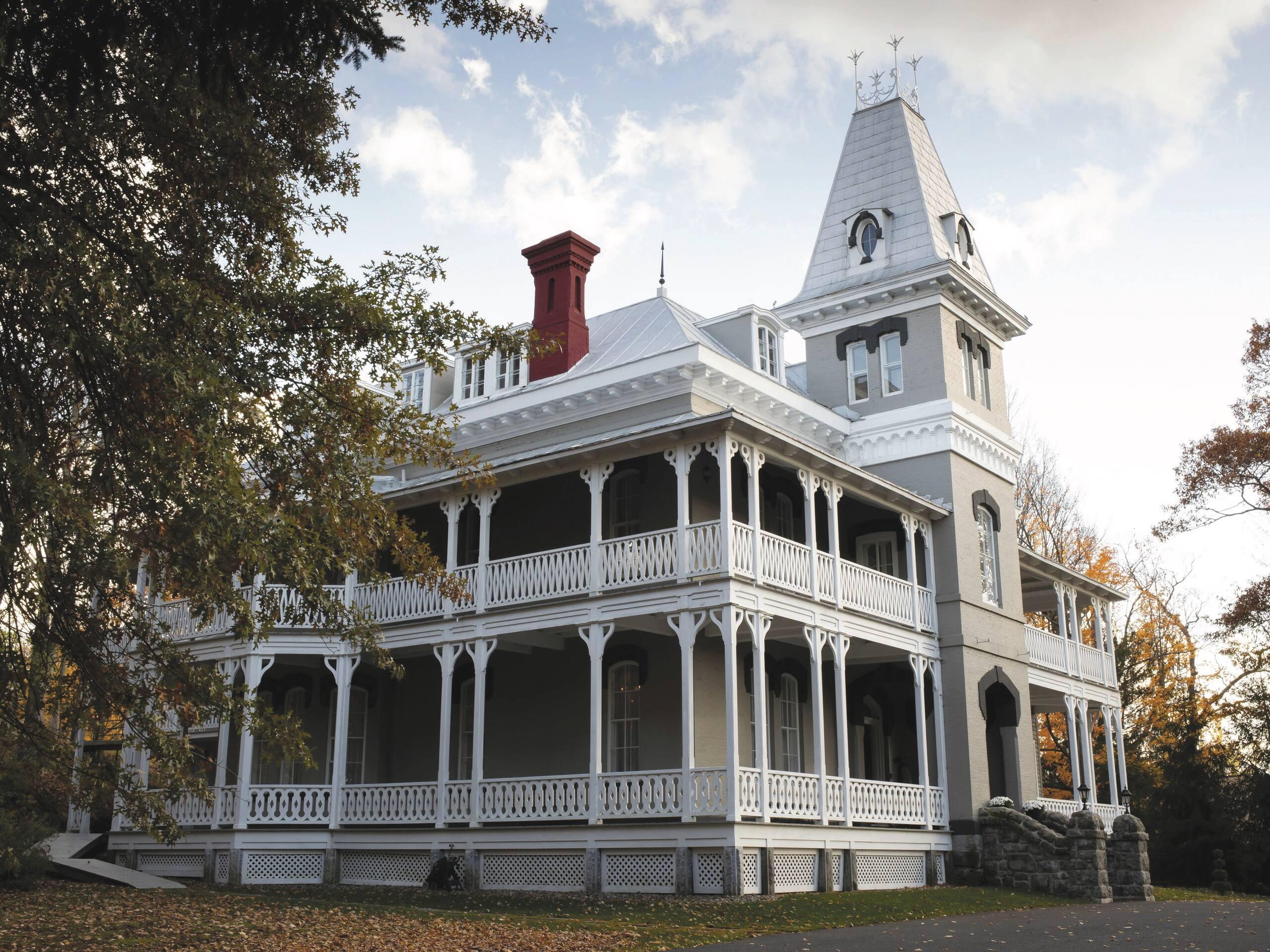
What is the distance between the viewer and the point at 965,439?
2339 centimetres

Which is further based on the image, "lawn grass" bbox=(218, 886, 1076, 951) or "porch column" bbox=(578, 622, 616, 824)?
"porch column" bbox=(578, 622, 616, 824)

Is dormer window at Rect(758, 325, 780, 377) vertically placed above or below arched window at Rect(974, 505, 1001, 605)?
above

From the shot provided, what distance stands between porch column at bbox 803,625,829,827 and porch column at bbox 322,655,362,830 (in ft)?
23.5

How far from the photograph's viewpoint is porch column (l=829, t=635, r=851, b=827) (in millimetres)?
17719

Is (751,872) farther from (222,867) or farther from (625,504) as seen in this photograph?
(222,867)

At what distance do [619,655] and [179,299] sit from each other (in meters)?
12.1

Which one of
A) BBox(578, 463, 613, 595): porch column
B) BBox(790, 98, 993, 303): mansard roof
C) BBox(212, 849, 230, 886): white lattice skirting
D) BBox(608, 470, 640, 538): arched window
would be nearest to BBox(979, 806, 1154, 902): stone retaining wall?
BBox(608, 470, 640, 538): arched window

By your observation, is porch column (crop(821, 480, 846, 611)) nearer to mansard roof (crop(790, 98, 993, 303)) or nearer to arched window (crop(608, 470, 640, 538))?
arched window (crop(608, 470, 640, 538))

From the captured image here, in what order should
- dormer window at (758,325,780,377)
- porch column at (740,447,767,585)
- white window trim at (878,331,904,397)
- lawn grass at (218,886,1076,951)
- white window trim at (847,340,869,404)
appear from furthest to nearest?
white window trim at (847,340,869,404) → white window trim at (878,331,904,397) → dormer window at (758,325,780,377) → porch column at (740,447,767,585) → lawn grass at (218,886,1076,951)

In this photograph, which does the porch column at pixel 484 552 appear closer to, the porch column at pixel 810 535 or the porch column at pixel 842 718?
the porch column at pixel 810 535

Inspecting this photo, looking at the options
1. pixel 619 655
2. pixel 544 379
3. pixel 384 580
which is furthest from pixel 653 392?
pixel 384 580

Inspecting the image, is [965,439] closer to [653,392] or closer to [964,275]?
[964,275]

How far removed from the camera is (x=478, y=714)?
18719mm

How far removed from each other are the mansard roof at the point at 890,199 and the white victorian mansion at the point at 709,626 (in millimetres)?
89
